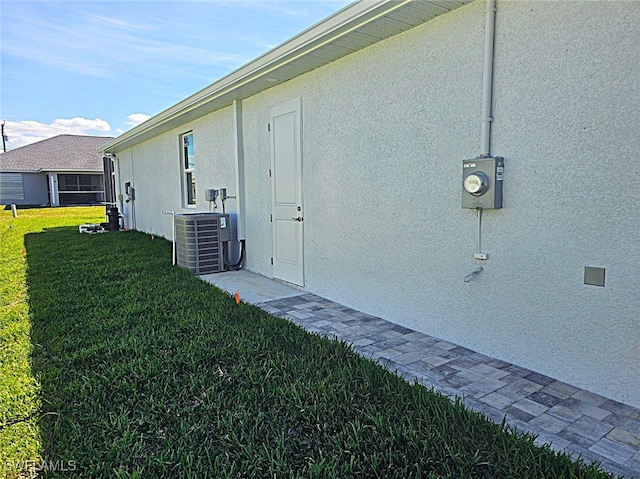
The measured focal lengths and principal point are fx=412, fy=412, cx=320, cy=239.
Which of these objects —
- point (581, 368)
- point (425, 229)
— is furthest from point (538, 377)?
point (425, 229)

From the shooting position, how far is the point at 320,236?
4.82 m

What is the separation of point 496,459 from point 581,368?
112 cm

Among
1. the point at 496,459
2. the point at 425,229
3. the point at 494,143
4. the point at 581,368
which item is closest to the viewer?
the point at 496,459

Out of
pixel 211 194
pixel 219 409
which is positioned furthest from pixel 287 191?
pixel 219 409

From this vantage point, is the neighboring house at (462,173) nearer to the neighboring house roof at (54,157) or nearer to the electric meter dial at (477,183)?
the electric meter dial at (477,183)

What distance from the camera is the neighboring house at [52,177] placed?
84.5ft

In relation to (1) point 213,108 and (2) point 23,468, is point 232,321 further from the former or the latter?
(1) point 213,108

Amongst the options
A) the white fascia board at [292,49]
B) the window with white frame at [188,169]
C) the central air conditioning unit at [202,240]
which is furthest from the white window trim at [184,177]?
the central air conditioning unit at [202,240]

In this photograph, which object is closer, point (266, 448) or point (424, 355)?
point (266, 448)

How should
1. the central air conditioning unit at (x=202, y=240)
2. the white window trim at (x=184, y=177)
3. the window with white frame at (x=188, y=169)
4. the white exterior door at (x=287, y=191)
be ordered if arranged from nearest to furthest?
the white exterior door at (x=287, y=191) < the central air conditioning unit at (x=202, y=240) < the window with white frame at (x=188, y=169) < the white window trim at (x=184, y=177)

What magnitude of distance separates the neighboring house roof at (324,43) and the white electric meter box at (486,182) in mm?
1179

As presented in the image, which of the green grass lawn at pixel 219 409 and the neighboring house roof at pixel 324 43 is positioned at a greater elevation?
the neighboring house roof at pixel 324 43

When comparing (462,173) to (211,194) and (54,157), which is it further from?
(54,157)

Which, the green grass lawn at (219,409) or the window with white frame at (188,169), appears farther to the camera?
the window with white frame at (188,169)
